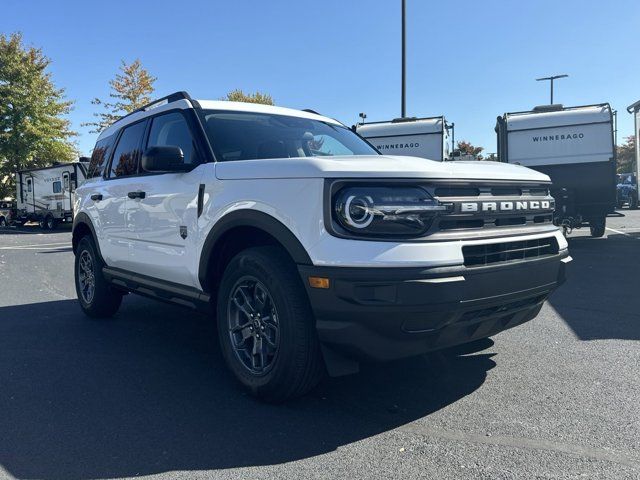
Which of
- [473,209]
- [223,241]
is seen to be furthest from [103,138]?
[473,209]

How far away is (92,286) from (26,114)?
102 feet

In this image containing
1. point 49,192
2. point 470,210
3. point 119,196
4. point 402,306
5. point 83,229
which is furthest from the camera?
point 49,192

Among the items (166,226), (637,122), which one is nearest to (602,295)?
(166,226)

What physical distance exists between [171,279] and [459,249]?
2.37 m

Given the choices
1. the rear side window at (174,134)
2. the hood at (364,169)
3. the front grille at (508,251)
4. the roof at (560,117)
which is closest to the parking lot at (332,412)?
the front grille at (508,251)

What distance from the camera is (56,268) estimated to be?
34.7ft

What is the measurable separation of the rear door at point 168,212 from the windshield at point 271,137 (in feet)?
0.60

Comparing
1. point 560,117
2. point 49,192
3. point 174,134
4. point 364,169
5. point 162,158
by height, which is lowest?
point 364,169

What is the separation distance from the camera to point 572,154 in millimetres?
11977

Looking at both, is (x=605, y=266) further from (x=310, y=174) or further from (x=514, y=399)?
(x=310, y=174)

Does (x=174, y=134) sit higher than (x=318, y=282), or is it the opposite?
(x=174, y=134)

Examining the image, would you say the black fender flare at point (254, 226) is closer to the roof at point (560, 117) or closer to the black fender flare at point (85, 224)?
the black fender flare at point (85, 224)

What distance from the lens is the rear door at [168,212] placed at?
3.89 m

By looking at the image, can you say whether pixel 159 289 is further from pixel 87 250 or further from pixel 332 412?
pixel 87 250
